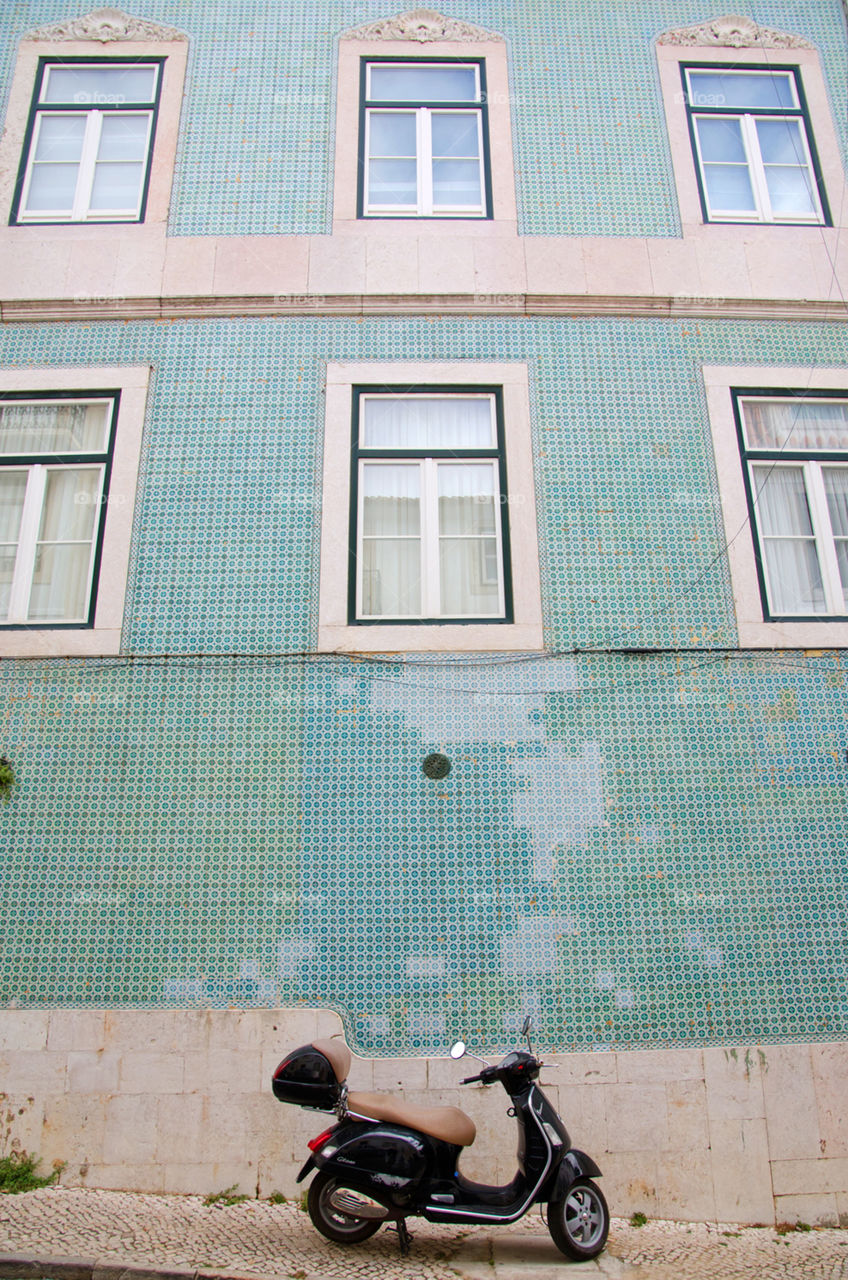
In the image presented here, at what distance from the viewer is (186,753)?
17.1ft

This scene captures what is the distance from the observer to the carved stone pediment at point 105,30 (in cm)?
680

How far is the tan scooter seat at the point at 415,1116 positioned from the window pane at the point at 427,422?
4.00 metres

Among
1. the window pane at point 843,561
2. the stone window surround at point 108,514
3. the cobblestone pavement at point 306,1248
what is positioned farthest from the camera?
the window pane at point 843,561

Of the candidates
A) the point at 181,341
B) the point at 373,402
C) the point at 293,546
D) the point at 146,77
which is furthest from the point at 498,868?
the point at 146,77

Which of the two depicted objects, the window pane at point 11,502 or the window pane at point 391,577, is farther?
the window pane at point 11,502

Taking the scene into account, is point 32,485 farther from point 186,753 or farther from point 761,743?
point 761,743

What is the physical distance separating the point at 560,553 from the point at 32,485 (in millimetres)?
3612

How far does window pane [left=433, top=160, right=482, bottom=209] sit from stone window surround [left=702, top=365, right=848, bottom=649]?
2.27 metres

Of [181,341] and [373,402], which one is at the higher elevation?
[181,341]

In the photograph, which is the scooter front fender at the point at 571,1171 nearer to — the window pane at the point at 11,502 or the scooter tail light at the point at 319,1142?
the scooter tail light at the point at 319,1142

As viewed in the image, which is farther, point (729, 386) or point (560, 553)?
point (729, 386)

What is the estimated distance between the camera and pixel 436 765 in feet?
17.1

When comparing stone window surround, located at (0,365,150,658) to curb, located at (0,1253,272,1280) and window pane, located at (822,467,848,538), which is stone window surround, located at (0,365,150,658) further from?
window pane, located at (822,467,848,538)

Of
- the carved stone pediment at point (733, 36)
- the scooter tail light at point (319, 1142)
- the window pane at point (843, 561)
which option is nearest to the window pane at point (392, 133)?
the carved stone pediment at point (733, 36)
